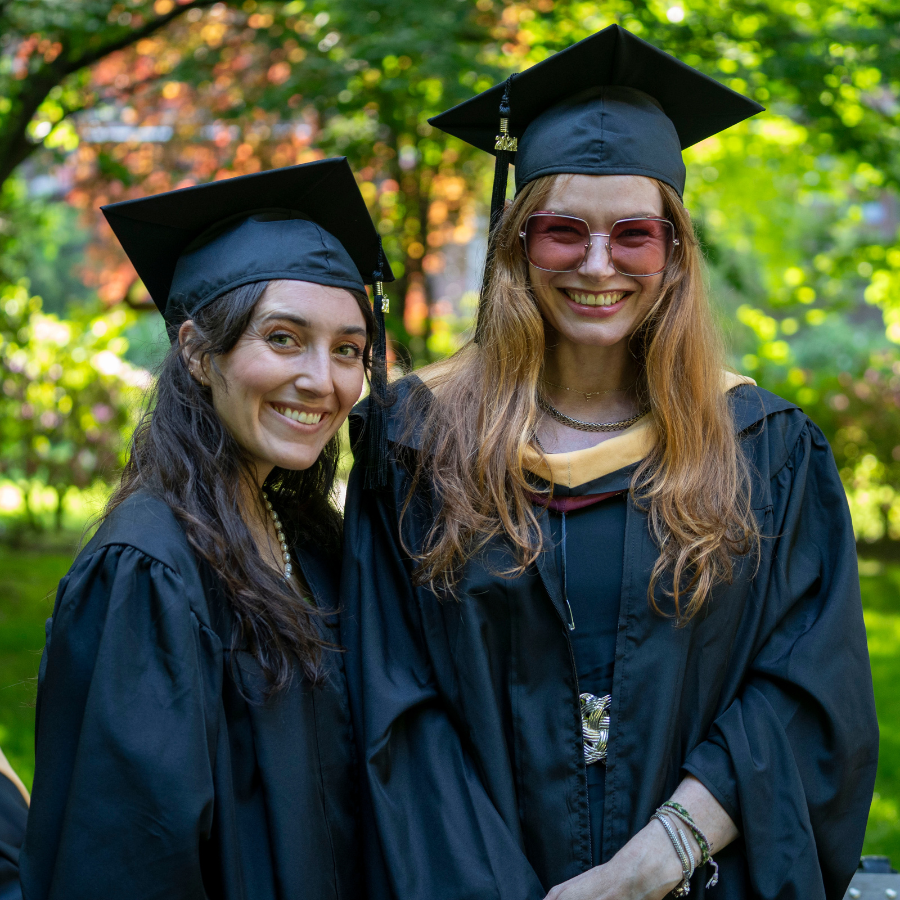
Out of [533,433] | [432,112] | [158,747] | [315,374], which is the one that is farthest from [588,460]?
[432,112]

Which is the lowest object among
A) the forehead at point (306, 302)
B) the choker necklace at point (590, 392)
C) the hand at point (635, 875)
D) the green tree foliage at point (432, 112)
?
the hand at point (635, 875)

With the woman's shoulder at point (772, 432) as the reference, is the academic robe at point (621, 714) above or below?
below

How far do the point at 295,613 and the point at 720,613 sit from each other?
0.87 meters

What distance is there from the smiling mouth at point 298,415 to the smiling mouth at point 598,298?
0.61 metres

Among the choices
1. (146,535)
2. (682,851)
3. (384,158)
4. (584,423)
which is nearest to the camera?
(146,535)

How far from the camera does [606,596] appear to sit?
2.00m

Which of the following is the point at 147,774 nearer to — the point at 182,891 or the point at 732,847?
the point at 182,891

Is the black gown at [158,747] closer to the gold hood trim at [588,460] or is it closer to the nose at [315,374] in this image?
the nose at [315,374]

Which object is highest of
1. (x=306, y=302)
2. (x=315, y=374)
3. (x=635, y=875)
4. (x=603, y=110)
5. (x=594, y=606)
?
(x=603, y=110)

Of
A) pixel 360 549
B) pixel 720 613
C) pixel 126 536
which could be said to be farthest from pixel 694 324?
pixel 126 536

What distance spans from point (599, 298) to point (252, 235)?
2.43ft

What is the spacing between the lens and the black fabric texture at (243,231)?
6.46ft

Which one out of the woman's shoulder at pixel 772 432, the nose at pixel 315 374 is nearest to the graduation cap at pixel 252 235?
the nose at pixel 315 374

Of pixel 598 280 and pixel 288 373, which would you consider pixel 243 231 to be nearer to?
pixel 288 373
